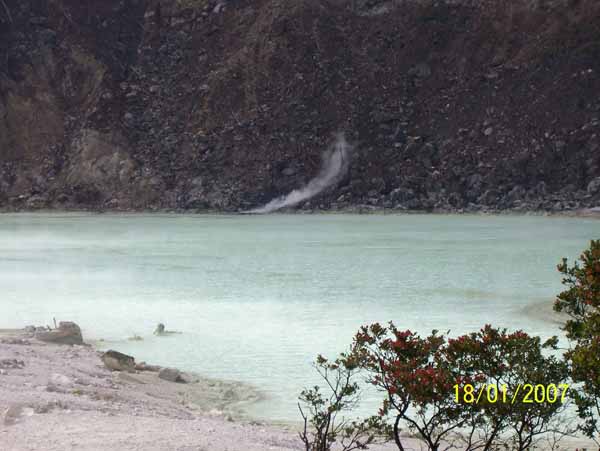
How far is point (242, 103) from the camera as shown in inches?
2148

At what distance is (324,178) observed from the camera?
50188mm

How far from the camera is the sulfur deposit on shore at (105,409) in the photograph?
565cm

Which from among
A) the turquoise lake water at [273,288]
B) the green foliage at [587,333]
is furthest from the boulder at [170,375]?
the green foliage at [587,333]

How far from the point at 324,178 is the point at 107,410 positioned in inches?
1714

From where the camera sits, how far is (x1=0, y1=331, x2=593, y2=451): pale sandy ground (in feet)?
18.5

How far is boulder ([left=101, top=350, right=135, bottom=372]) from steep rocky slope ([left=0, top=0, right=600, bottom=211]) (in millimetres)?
36237

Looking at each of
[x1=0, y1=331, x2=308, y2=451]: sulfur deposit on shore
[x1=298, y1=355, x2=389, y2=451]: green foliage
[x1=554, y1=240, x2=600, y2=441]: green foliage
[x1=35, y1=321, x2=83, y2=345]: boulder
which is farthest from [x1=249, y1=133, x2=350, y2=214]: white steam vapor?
[x1=554, y1=240, x2=600, y2=441]: green foliage

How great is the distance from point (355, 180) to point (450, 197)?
5165mm

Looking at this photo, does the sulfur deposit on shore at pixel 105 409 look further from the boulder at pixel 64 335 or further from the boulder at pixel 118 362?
the boulder at pixel 64 335

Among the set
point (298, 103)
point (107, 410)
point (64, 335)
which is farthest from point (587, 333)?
point (298, 103)

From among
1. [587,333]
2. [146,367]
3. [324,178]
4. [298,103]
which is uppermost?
[298,103]

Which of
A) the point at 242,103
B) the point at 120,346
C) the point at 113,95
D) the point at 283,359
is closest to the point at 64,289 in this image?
the point at 120,346

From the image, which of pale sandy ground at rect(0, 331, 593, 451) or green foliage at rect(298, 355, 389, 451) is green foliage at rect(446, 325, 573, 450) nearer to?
green foliage at rect(298, 355, 389, 451)

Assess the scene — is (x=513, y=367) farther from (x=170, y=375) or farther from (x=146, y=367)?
(x=146, y=367)
